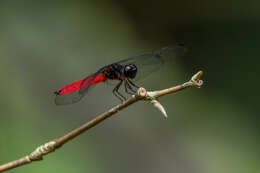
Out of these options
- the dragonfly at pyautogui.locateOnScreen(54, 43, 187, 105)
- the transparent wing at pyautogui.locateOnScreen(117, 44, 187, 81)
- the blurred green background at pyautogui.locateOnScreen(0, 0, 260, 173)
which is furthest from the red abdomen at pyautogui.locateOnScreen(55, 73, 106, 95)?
the blurred green background at pyautogui.locateOnScreen(0, 0, 260, 173)

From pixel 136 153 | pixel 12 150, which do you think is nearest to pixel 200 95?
pixel 136 153

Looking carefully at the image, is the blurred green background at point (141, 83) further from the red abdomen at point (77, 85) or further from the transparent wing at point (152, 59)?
the transparent wing at point (152, 59)

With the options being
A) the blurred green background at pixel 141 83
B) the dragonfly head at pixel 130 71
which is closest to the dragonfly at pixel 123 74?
the dragonfly head at pixel 130 71

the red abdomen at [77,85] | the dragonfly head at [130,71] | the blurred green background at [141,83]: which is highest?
the red abdomen at [77,85]

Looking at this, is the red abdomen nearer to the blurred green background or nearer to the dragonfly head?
the dragonfly head

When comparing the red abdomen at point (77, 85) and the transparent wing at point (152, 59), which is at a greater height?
the red abdomen at point (77, 85)

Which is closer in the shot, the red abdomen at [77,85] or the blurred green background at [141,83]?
the red abdomen at [77,85]
